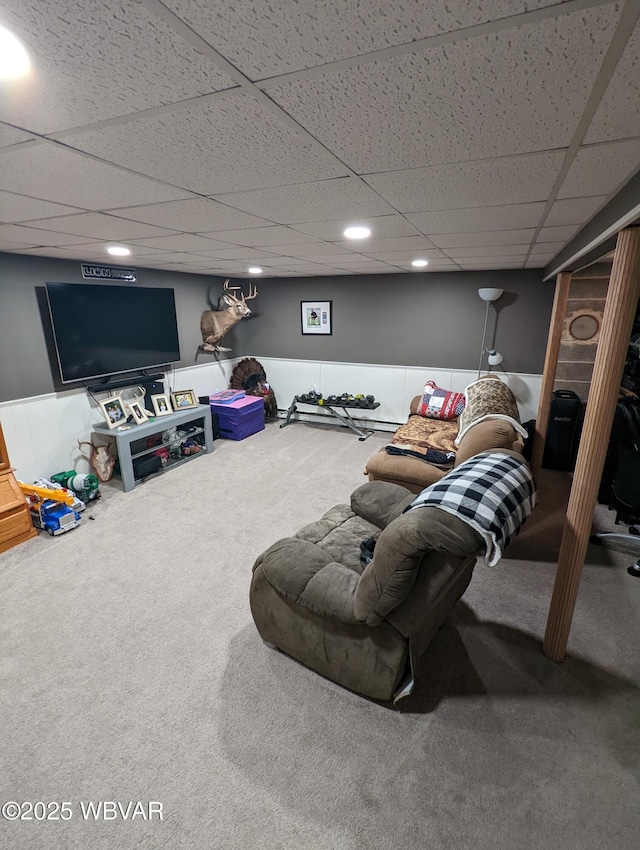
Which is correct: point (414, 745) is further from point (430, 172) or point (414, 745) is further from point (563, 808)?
point (430, 172)

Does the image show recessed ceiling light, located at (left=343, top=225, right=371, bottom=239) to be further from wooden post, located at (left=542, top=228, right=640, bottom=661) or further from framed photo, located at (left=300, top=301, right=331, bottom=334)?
framed photo, located at (left=300, top=301, right=331, bottom=334)

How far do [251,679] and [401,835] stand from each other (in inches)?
34.1

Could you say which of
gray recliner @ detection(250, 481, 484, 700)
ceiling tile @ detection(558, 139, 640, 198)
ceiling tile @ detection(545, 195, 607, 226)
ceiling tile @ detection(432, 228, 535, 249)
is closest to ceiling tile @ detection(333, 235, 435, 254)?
ceiling tile @ detection(432, 228, 535, 249)

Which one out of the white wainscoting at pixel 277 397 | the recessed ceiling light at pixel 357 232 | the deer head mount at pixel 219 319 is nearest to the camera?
the recessed ceiling light at pixel 357 232

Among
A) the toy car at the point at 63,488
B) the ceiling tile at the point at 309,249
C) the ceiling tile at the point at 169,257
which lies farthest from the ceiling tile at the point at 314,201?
the toy car at the point at 63,488

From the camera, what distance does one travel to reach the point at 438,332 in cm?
522

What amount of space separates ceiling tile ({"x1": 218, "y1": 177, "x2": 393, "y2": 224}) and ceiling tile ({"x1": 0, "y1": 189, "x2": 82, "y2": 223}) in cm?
80

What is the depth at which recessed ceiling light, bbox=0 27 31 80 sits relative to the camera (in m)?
0.66

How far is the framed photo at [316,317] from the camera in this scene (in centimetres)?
577

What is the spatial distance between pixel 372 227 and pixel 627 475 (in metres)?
2.51

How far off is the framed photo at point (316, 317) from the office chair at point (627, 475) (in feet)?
12.7

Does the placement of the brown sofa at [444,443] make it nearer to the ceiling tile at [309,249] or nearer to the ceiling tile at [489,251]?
the ceiling tile at [489,251]

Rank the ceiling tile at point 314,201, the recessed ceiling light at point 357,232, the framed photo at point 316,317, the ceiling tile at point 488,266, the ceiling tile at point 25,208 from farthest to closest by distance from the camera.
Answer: the framed photo at point 316,317 → the ceiling tile at point 488,266 → the recessed ceiling light at point 357,232 → the ceiling tile at point 25,208 → the ceiling tile at point 314,201

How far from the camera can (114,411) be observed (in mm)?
4148
